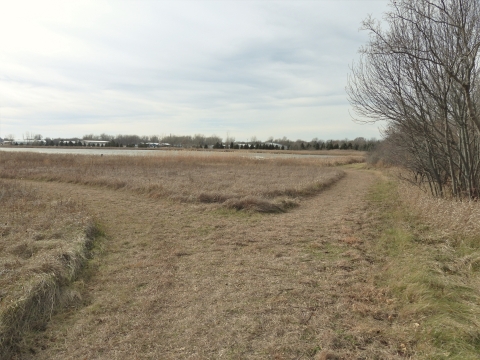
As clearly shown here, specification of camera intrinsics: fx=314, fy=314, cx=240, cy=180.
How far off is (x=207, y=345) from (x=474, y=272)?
14.2ft

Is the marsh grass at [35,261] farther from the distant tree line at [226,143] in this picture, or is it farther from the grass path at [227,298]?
the distant tree line at [226,143]

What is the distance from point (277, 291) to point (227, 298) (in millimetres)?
756

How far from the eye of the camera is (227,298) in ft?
14.6

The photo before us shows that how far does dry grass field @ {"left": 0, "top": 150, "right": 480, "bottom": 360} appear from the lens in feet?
10.9

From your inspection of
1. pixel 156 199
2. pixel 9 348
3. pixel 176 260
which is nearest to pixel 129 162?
pixel 156 199

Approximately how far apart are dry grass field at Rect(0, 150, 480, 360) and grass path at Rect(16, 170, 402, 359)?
0.06ft

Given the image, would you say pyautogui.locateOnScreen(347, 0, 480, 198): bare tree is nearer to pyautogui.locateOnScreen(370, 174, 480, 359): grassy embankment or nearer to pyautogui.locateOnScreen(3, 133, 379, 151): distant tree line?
pyautogui.locateOnScreen(370, 174, 480, 359): grassy embankment

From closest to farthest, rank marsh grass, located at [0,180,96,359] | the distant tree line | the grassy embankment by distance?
the grassy embankment
marsh grass, located at [0,180,96,359]
the distant tree line

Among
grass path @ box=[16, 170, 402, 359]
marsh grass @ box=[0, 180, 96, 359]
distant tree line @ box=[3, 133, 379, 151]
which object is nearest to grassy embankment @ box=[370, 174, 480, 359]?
grass path @ box=[16, 170, 402, 359]

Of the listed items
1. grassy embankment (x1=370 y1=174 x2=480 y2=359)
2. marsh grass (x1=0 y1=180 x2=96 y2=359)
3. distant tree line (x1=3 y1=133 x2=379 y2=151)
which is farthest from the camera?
distant tree line (x1=3 y1=133 x2=379 y2=151)

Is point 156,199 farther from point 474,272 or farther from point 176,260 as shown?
point 474,272

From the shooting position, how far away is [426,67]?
345 inches

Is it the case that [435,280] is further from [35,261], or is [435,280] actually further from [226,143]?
[226,143]

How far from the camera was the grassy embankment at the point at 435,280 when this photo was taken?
327cm
